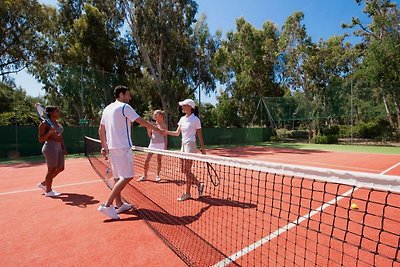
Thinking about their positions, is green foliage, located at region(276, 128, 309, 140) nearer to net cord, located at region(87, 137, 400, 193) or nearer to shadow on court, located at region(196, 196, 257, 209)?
shadow on court, located at region(196, 196, 257, 209)

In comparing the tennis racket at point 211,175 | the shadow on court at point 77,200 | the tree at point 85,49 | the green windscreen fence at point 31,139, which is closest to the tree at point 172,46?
the tree at point 85,49

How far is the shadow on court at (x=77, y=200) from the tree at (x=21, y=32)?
19.6 meters

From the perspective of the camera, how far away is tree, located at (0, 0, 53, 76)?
20.6 meters

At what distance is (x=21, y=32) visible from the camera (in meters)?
21.9

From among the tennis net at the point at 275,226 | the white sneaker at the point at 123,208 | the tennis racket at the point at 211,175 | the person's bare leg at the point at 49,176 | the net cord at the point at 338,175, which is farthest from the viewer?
the person's bare leg at the point at 49,176

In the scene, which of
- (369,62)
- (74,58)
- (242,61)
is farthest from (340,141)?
(74,58)

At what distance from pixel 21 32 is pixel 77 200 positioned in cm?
2105

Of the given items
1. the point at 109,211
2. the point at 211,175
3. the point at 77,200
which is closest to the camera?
the point at 109,211

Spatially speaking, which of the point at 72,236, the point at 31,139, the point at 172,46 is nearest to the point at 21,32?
the point at 31,139

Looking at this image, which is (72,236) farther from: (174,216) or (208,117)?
(208,117)

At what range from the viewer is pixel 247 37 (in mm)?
35312

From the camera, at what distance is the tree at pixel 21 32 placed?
20.6 m

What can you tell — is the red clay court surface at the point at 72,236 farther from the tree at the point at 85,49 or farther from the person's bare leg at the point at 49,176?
the tree at the point at 85,49

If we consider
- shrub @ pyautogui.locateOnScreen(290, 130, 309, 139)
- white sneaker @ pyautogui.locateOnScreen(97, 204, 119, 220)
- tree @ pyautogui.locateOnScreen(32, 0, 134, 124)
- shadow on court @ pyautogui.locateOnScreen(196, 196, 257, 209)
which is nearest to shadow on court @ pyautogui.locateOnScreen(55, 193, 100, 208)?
Result: white sneaker @ pyautogui.locateOnScreen(97, 204, 119, 220)
